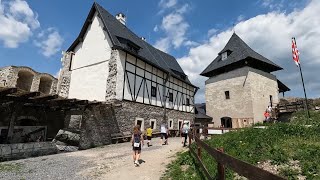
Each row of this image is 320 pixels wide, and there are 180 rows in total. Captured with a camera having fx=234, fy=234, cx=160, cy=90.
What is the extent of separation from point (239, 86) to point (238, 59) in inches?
111

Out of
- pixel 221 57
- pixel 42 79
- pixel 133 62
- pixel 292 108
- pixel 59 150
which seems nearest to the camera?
pixel 59 150

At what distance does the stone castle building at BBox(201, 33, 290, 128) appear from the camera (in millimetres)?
23109

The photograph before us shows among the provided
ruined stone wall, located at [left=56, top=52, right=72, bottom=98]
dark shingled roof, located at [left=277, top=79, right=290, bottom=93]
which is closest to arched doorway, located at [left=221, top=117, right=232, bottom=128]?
dark shingled roof, located at [left=277, top=79, right=290, bottom=93]

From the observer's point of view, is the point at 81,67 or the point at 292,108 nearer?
the point at 81,67

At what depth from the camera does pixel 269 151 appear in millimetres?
6664

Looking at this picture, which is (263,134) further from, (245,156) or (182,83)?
(182,83)

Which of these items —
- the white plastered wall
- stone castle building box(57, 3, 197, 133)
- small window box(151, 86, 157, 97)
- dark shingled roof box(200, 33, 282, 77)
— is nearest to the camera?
stone castle building box(57, 3, 197, 133)

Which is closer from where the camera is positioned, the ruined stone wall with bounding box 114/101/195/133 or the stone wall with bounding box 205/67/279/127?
the ruined stone wall with bounding box 114/101/195/133

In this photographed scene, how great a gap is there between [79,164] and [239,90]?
19245 mm

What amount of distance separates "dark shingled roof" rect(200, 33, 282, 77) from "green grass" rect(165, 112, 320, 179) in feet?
52.4

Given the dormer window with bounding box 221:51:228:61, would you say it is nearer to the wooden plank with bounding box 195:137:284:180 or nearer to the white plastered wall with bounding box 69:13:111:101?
the white plastered wall with bounding box 69:13:111:101

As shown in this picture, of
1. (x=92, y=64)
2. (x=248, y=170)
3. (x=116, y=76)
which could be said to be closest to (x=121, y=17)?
(x=92, y=64)

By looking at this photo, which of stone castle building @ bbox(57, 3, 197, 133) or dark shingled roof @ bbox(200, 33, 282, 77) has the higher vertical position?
dark shingled roof @ bbox(200, 33, 282, 77)

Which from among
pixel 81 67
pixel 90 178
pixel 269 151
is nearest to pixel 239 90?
pixel 81 67
